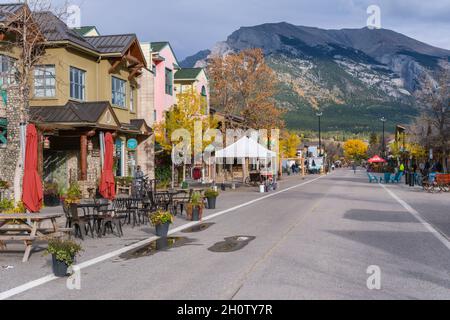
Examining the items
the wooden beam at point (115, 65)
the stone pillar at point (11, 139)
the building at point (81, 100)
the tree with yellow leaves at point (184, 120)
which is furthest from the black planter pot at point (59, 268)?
the tree with yellow leaves at point (184, 120)

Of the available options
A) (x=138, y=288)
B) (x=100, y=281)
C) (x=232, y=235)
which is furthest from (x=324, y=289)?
(x=232, y=235)

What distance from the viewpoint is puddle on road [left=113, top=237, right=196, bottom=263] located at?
11205 mm

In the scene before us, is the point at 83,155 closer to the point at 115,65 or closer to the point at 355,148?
the point at 115,65

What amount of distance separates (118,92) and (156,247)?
818 inches

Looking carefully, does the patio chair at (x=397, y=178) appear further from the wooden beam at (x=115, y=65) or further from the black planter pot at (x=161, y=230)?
the black planter pot at (x=161, y=230)

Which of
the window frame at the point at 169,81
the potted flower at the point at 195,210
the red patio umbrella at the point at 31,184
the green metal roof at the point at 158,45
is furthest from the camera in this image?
the window frame at the point at 169,81

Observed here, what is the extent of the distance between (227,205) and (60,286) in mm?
15651

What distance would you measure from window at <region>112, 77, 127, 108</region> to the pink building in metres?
6.56

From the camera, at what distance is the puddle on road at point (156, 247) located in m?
11.2

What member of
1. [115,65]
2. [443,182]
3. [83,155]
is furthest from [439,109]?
[83,155]

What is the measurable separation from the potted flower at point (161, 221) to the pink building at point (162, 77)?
83.8 ft

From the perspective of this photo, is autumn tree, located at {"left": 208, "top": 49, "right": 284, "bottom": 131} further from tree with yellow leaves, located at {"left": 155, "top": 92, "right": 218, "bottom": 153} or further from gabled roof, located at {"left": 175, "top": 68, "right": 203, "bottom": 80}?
tree with yellow leaves, located at {"left": 155, "top": 92, "right": 218, "bottom": 153}

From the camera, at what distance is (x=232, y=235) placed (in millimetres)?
13992

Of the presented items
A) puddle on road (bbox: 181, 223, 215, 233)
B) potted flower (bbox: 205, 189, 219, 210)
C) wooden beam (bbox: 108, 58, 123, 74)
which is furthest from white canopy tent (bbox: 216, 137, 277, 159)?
puddle on road (bbox: 181, 223, 215, 233)
